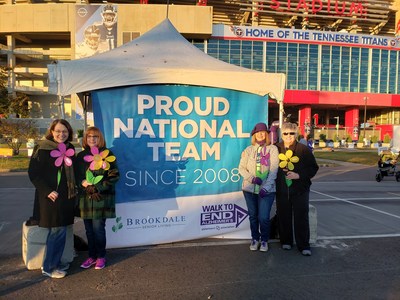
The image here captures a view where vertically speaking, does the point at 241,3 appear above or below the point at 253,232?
above

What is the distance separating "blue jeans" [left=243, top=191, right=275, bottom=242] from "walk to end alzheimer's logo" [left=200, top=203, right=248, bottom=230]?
0.57 metres

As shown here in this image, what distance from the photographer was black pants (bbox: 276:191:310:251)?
4949 mm

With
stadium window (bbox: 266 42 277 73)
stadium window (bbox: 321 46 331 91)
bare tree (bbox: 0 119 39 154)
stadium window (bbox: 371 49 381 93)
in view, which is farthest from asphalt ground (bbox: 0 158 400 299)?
stadium window (bbox: 371 49 381 93)

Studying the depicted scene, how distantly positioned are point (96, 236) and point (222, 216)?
2.10m

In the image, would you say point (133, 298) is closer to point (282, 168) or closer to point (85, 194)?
point (85, 194)

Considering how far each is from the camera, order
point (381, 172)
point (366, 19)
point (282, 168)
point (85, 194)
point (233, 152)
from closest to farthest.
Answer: point (85, 194), point (282, 168), point (233, 152), point (381, 172), point (366, 19)

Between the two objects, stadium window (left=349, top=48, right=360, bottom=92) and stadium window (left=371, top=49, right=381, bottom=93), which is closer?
stadium window (left=349, top=48, right=360, bottom=92)

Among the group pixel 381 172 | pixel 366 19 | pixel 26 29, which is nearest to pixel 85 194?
pixel 381 172

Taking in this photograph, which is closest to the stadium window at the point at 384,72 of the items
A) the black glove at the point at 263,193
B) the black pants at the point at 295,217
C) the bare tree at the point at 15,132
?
the bare tree at the point at 15,132

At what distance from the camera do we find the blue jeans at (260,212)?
4977 mm

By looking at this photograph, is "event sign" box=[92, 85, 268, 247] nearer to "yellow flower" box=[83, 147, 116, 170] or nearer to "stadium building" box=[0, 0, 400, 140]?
"yellow flower" box=[83, 147, 116, 170]

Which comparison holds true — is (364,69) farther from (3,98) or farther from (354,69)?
(3,98)

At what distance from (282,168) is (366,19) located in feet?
198

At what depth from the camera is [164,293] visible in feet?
12.4
